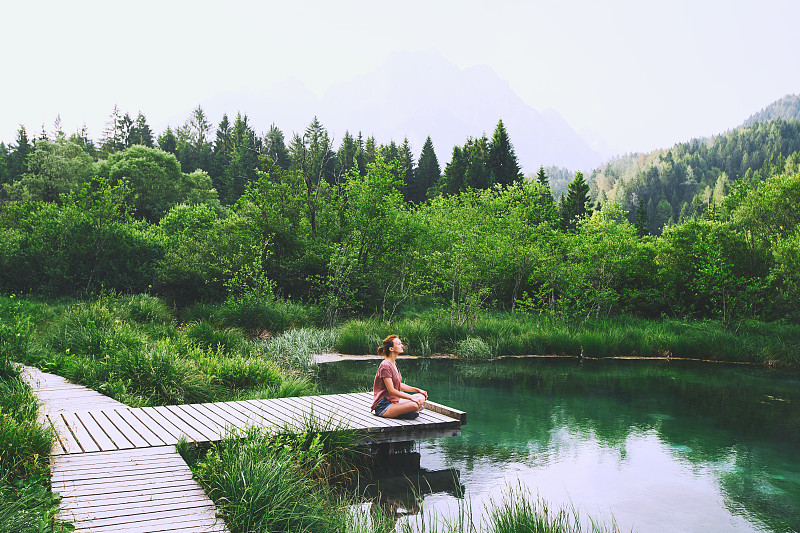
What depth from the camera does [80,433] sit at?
5863 mm

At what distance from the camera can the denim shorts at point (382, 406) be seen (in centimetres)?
720

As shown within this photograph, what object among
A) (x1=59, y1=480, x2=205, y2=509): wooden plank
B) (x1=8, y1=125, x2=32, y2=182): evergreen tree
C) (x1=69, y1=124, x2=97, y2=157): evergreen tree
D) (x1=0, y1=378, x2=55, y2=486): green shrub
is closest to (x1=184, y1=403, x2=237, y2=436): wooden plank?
(x1=59, y1=480, x2=205, y2=509): wooden plank

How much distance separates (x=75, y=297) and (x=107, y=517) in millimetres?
17728

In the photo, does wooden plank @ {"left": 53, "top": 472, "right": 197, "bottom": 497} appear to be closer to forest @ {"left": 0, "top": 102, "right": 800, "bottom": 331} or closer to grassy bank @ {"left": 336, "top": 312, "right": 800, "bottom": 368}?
grassy bank @ {"left": 336, "top": 312, "right": 800, "bottom": 368}

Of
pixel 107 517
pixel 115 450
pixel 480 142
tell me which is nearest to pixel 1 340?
pixel 115 450

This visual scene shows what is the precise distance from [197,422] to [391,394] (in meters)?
2.13

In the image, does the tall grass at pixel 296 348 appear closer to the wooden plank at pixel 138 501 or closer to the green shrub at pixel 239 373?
the green shrub at pixel 239 373

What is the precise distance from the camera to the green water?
6.25 m

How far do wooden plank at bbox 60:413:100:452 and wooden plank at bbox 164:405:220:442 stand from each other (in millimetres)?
947

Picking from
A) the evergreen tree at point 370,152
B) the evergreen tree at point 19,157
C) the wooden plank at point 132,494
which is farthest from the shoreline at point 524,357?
the evergreen tree at point 19,157

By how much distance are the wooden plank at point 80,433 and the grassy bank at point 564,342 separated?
9.74 metres

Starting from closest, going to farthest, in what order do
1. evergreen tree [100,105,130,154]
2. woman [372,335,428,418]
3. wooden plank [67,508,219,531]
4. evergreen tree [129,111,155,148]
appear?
wooden plank [67,508,219,531] < woman [372,335,428,418] < evergreen tree [129,111,155,148] < evergreen tree [100,105,130,154]

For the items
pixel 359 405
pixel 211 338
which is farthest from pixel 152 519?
pixel 211 338

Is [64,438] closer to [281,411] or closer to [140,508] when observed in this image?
[140,508]
